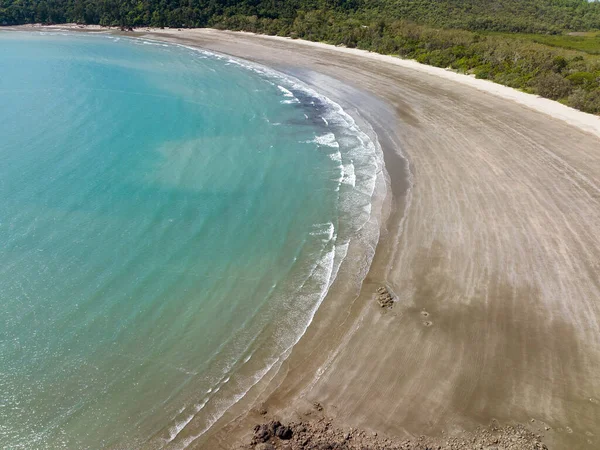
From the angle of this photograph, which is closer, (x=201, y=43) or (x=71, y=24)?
(x=201, y=43)

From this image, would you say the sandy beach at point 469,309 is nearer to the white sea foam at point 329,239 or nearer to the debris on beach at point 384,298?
the debris on beach at point 384,298

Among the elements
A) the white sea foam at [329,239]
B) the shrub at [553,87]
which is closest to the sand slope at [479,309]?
the white sea foam at [329,239]

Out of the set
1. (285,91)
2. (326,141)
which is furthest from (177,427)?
(285,91)

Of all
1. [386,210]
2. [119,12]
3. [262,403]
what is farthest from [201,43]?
[262,403]

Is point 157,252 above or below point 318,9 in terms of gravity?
below

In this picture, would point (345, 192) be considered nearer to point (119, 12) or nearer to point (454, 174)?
point (454, 174)

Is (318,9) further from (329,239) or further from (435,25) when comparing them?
(329,239)
